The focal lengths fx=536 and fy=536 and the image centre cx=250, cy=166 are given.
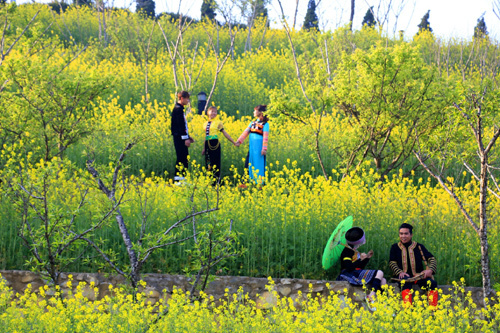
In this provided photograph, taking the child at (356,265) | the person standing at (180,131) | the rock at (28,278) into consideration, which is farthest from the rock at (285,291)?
the person standing at (180,131)

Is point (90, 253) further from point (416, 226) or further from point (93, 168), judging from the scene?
point (416, 226)

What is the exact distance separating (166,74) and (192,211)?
11630 mm

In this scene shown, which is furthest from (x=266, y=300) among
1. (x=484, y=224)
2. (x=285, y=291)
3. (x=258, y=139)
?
(x=258, y=139)

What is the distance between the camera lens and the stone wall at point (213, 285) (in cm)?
613

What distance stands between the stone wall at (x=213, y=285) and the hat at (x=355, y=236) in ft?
1.73

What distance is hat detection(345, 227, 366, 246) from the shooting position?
6387mm

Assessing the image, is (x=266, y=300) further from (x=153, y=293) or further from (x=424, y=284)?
(x=424, y=284)

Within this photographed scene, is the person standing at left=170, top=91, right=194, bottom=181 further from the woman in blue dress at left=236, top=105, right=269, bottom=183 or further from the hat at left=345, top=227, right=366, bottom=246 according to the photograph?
the hat at left=345, top=227, right=366, bottom=246

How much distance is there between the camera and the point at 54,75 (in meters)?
8.41

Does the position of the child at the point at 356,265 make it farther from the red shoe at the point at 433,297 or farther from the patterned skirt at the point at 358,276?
the red shoe at the point at 433,297

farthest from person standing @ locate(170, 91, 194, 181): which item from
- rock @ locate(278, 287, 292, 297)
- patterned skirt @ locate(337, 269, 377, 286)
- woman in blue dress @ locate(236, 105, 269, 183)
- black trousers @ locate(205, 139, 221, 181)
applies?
patterned skirt @ locate(337, 269, 377, 286)

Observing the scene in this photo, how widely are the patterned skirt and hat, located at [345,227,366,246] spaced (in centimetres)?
36

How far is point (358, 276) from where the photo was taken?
20.0 feet

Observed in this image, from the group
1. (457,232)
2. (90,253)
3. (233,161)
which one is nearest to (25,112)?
(90,253)
